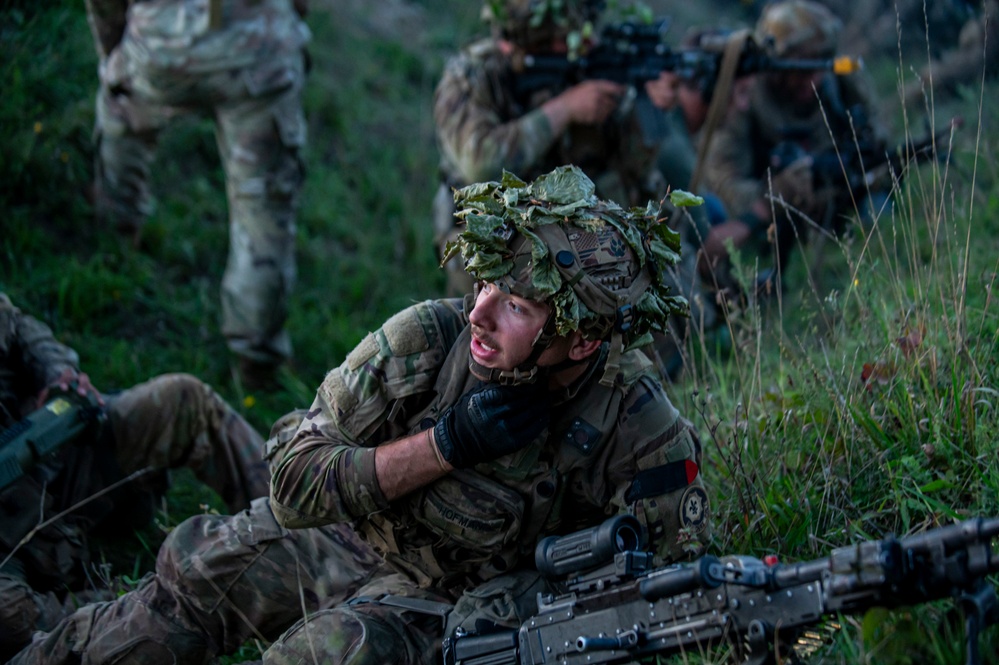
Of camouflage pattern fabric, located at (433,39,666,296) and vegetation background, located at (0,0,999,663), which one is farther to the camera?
camouflage pattern fabric, located at (433,39,666,296)

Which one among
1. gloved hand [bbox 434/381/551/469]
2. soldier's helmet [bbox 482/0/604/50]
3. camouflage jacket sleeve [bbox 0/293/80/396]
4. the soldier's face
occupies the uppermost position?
soldier's helmet [bbox 482/0/604/50]

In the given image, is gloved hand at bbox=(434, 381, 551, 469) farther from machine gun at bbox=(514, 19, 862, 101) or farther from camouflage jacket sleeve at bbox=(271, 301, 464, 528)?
machine gun at bbox=(514, 19, 862, 101)

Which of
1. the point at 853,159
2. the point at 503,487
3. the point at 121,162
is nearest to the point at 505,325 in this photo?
the point at 503,487

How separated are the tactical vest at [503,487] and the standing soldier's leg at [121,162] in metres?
3.71

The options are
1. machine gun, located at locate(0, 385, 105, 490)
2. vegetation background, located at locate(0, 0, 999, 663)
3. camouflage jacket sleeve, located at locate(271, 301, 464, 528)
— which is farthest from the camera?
machine gun, located at locate(0, 385, 105, 490)

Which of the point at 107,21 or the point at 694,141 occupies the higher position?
the point at 107,21

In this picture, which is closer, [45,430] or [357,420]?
[357,420]

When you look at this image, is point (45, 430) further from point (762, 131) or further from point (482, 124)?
point (762, 131)

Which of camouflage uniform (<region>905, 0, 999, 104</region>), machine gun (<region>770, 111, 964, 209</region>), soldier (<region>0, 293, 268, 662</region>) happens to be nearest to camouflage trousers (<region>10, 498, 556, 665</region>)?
soldier (<region>0, 293, 268, 662</region>)

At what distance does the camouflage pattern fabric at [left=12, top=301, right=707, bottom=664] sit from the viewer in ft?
10.0

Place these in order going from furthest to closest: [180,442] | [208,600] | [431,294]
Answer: [431,294], [180,442], [208,600]

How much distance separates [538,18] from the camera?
240 inches

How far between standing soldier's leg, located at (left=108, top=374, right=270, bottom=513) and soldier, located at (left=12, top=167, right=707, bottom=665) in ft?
3.31

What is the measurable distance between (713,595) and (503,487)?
2.61ft
